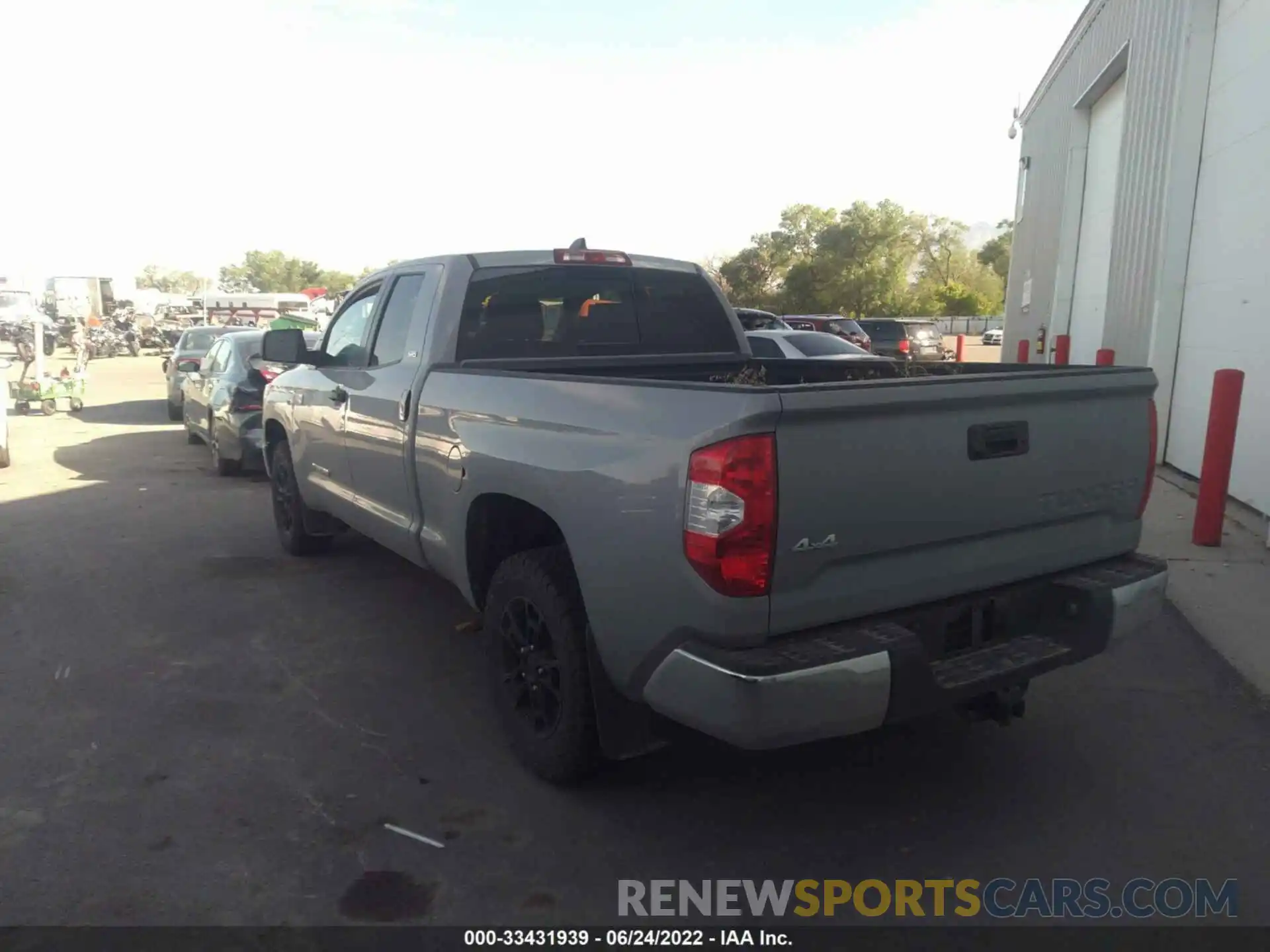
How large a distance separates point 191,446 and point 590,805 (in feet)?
37.0

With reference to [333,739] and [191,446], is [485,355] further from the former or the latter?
[191,446]

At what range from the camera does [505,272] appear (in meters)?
4.70

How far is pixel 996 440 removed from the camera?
316 cm

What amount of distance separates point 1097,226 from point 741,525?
14.4m

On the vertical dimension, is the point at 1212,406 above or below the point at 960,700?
above

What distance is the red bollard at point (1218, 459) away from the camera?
7.04 m

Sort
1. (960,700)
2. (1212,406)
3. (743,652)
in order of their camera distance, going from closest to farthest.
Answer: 1. (743,652)
2. (960,700)
3. (1212,406)

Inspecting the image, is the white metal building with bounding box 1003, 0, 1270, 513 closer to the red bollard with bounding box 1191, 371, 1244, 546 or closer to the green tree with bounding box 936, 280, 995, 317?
the red bollard with bounding box 1191, 371, 1244, 546

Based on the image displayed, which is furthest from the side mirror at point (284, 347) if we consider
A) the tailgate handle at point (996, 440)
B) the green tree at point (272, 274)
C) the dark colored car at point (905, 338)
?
the green tree at point (272, 274)

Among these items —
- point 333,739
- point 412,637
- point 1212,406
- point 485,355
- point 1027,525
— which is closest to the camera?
point 1027,525

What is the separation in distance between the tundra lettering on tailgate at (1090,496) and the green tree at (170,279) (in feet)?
434

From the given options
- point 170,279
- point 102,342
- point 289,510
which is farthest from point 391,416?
point 170,279

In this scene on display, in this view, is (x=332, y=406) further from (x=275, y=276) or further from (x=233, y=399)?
(x=275, y=276)

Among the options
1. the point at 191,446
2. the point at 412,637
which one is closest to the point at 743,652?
the point at 412,637
